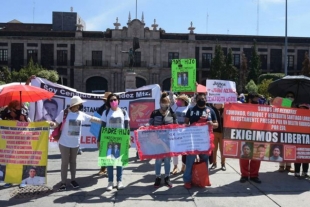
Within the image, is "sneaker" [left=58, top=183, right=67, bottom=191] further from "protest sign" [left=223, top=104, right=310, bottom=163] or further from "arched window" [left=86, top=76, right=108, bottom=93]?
"arched window" [left=86, top=76, right=108, bottom=93]

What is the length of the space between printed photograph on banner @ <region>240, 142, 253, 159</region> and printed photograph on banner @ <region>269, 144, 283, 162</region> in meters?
0.45

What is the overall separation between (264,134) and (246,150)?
1.76 ft

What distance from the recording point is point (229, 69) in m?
49.9

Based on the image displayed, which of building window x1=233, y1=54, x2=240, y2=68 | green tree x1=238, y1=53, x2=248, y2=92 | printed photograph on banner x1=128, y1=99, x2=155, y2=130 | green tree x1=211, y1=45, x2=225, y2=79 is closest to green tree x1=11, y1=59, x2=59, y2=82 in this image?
green tree x1=211, y1=45, x2=225, y2=79

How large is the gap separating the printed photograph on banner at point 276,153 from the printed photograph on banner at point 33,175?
4507mm

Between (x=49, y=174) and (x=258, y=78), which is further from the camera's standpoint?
(x=258, y=78)

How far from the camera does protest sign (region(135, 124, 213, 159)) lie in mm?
7176

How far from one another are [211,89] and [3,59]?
47.3 meters

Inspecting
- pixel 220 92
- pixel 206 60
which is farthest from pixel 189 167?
pixel 206 60

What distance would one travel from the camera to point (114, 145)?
7098mm

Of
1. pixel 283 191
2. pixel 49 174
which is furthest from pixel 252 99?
pixel 49 174

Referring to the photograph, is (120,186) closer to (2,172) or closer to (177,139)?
(177,139)

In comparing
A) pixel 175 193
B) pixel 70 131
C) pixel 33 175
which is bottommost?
pixel 175 193

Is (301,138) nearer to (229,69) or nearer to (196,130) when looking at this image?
(196,130)
